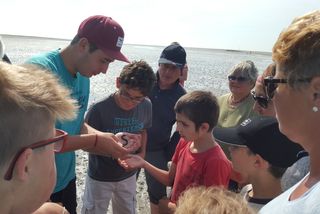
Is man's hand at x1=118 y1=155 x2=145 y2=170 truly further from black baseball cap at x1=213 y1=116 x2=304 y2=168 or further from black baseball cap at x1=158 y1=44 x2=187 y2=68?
black baseball cap at x1=158 y1=44 x2=187 y2=68

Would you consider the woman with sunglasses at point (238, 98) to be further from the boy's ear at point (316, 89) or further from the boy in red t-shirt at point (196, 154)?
the boy's ear at point (316, 89)

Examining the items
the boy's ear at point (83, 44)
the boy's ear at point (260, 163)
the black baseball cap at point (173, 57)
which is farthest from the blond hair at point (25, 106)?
the black baseball cap at point (173, 57)

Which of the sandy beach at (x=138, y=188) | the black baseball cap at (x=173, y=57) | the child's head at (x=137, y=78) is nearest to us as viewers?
the child's head at (x=137, y=78)

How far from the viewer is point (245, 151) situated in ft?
8.97

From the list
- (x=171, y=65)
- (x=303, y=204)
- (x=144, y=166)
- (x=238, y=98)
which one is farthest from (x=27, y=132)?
(x=171, y=65)

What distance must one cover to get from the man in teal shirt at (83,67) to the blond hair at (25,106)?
72.6 inches

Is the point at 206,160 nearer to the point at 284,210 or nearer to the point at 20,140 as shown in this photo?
the point at 284,210

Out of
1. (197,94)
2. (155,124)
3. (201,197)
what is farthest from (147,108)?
(201,197)

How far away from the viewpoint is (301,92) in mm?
1522

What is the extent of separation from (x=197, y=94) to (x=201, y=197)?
185 centimetres

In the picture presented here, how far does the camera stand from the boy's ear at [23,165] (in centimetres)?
131

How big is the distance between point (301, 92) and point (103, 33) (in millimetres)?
2406

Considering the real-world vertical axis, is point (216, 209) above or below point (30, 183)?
below

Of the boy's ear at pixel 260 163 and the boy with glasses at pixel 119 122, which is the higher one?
the boy's ear at pixel 260 163
